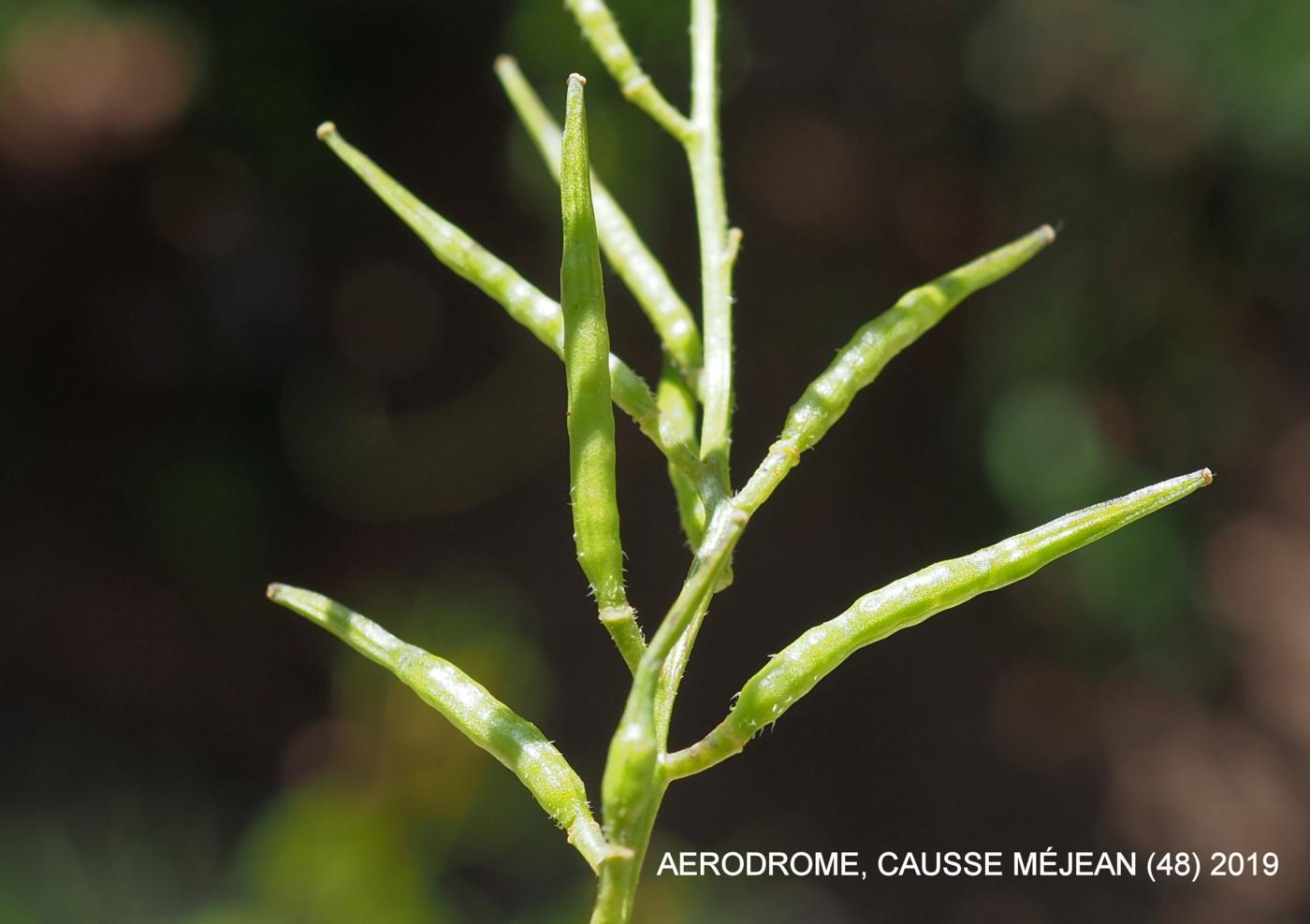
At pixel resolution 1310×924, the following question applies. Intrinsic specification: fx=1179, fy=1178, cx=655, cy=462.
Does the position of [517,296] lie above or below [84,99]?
below

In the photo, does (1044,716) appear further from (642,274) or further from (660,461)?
(642,274)

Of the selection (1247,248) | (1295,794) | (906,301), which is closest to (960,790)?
(1295,794)

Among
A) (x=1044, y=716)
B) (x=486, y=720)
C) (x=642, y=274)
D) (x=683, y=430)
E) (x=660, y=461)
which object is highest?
(x=660, y=461)

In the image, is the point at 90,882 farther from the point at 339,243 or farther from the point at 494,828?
the point at 339,243

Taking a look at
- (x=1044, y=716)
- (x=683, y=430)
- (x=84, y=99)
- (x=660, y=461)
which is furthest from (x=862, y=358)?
(x=84, y=99)

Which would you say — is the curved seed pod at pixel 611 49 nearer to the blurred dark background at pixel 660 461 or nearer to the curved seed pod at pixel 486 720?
the curved seed pod at pixel 486 720

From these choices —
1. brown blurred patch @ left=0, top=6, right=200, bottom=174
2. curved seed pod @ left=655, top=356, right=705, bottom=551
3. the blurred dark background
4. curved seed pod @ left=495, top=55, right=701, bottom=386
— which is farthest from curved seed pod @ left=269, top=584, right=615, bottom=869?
brown blurred patch @ left=0, top=6, right=200, bottom=174
